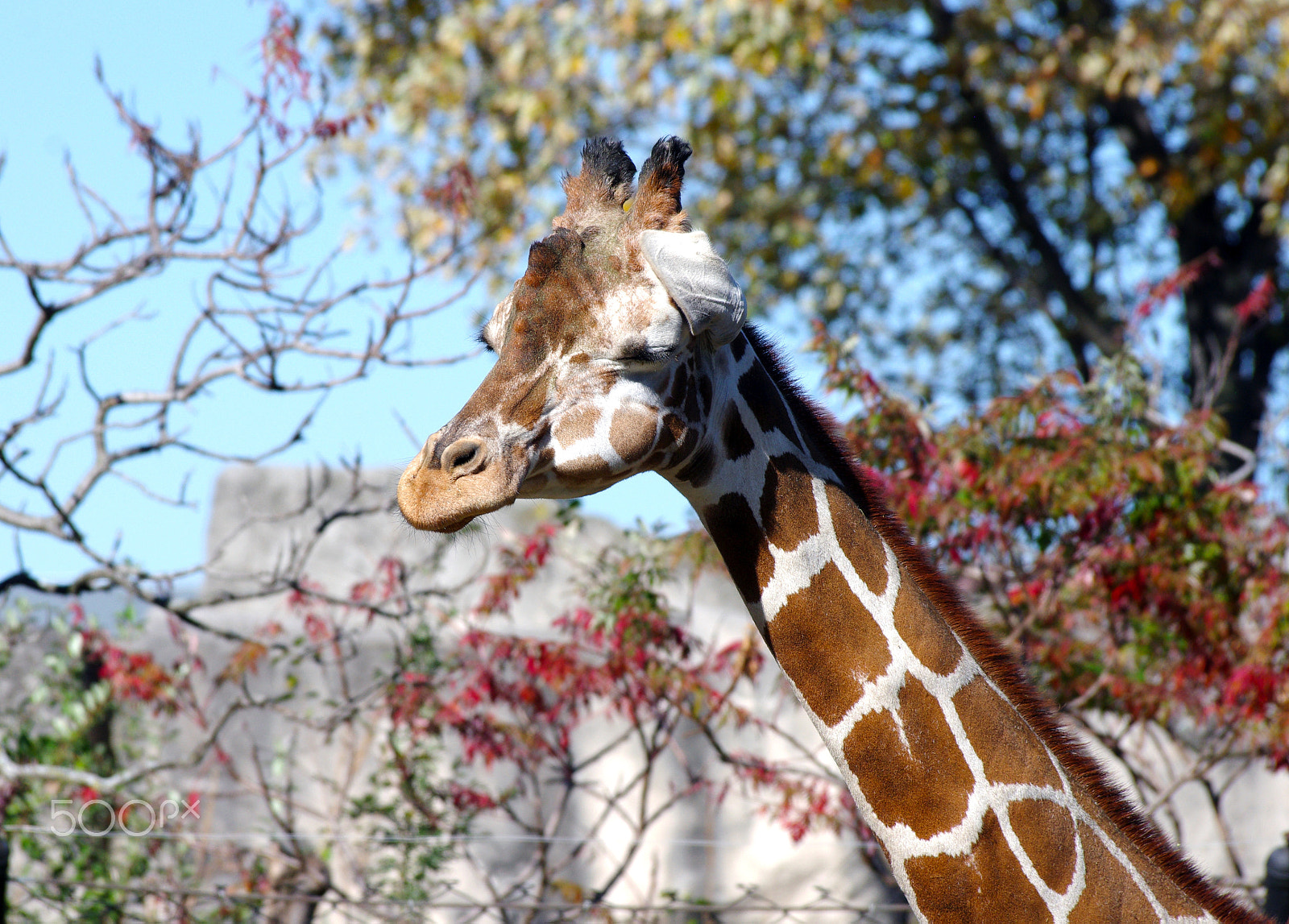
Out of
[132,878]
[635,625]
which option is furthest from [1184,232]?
[132,878]

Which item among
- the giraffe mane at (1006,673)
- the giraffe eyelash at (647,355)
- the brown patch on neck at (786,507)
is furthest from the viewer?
the giraffe mane at (1006,673)

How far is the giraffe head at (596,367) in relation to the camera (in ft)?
6.24

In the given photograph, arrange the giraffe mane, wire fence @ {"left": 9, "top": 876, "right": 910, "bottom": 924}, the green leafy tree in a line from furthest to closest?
the green leafy tree < wire fence @ {"left": 9, "top": 876, "right": 910, "bottom": 924} < the giraffe mane

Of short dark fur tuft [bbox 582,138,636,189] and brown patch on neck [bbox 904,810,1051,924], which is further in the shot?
short dark fur tuft [bbox 582,138,636,189]

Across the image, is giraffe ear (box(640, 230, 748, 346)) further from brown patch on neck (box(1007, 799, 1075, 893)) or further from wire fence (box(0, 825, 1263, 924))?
wire fence (box(0, 825, 1263, 924))

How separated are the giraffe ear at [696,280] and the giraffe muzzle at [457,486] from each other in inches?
15.5

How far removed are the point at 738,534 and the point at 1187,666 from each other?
308 cm

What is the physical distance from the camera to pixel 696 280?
1946 mm

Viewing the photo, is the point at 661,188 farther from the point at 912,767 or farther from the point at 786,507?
the point at 912,767

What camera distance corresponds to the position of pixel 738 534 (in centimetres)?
209

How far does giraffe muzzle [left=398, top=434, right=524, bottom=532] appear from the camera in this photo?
73.0 inches

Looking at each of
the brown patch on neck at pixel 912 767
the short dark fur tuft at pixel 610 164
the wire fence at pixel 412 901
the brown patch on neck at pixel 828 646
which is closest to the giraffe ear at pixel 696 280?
the short dark fur tuft at pixel 610 164

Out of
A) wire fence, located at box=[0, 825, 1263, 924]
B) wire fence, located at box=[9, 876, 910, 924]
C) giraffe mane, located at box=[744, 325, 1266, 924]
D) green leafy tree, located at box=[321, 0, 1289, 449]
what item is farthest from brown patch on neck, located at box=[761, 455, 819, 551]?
green leafy tree, located at box=[321, 0, 1289, 449]

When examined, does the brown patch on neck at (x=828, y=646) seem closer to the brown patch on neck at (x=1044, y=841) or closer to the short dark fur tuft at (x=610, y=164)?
the brown patch on neck at (x=1044, y=841)
